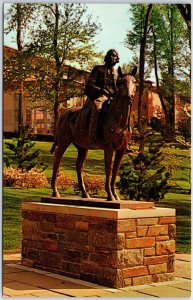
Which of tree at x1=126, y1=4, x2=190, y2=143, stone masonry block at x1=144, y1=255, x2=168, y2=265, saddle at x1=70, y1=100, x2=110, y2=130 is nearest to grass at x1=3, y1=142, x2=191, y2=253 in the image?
tree at x1=126, y1=4, x2=190, y2=143

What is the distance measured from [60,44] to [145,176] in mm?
2015

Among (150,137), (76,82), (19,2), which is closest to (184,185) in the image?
(150,137)

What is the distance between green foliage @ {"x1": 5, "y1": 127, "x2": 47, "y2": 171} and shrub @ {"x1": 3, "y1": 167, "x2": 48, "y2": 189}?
63 mm

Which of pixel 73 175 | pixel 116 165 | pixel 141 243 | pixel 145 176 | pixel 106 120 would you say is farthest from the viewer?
pixel 145 176

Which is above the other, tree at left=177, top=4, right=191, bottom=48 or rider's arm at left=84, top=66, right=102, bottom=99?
tree at left=177, top=4, right=191, bottom=48

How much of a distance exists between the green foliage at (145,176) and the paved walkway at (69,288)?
6.20 ft

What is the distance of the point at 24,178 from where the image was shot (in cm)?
651

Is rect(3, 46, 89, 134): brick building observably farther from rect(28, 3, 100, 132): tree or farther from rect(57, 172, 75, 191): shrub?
rect(57, 172, 75, 191): shrub

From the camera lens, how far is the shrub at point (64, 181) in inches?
259

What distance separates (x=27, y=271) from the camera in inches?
207

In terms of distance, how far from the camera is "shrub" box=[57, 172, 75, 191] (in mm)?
6590

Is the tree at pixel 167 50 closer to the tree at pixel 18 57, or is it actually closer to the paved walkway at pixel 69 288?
the tree at pixel 18 57

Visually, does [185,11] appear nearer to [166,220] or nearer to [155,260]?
[166,220]

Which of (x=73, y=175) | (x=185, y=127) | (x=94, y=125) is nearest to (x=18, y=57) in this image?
(x=73, y=175)
